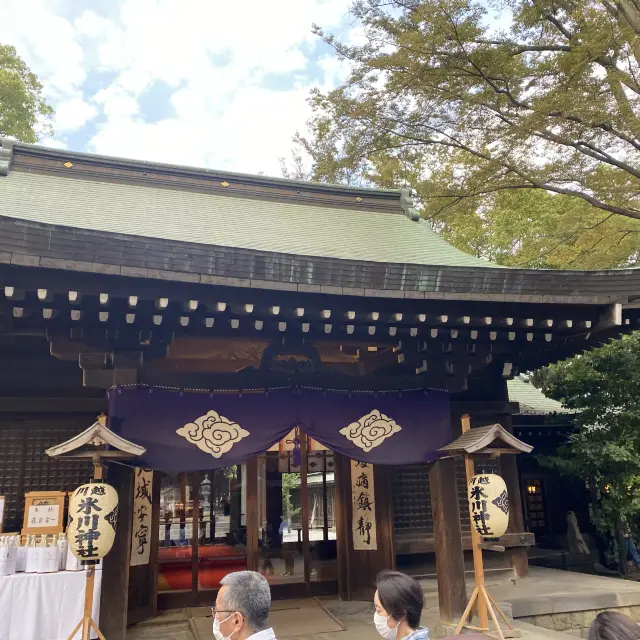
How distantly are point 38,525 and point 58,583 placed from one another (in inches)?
24.3

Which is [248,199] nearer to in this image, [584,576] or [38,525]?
[38,525]

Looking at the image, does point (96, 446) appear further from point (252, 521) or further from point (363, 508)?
point (363, 508)

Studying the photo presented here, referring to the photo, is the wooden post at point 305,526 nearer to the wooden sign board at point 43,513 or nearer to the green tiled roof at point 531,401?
the wooden sign board at point 43,513

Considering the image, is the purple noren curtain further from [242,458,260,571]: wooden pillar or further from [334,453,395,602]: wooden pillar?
[242,458,260,571]: wooden pillar

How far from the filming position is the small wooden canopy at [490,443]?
504cm

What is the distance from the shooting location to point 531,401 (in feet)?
35.8

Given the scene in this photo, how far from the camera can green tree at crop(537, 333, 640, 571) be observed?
29.0 feet

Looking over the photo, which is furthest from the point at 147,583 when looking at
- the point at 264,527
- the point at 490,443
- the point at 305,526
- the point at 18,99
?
the point at 18,99

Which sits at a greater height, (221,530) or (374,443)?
(374,443)

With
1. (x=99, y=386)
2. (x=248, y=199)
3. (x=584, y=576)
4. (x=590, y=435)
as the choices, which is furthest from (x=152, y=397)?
(x=590, y=435)

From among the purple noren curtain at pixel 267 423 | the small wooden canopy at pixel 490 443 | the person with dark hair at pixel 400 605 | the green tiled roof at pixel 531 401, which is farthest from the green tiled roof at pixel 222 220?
the person with dark hair at pixel 400 605

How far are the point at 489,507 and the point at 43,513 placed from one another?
415cm

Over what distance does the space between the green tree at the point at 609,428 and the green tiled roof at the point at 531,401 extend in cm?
59

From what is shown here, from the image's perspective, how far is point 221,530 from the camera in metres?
9.48
